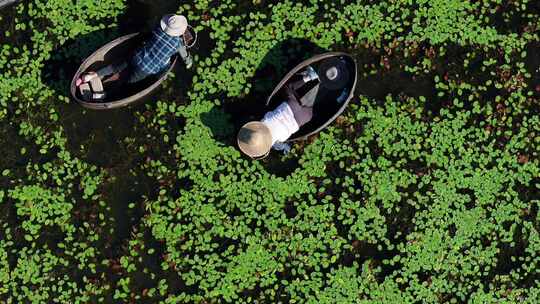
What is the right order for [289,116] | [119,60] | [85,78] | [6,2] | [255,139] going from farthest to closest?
[6,2] < [119,60] < [85,78] < [289,116] < [255,139]

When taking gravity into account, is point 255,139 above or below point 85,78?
below

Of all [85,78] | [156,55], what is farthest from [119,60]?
[156,55]

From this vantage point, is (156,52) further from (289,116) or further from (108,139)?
(289,116)

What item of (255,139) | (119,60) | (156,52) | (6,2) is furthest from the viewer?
(6,2)

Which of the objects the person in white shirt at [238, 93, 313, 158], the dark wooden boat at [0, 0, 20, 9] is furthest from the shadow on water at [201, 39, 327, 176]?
the dark wooden boat at [0, 0, 20, 9]

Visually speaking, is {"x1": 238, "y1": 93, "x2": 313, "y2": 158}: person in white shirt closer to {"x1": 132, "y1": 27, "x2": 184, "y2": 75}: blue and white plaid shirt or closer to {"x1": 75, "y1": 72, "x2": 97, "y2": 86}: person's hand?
{"x1": 132, "y1": 27, "x2": 184, "y2": 75}: blue and white plaid shirt

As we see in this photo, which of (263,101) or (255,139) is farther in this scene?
(263,101)

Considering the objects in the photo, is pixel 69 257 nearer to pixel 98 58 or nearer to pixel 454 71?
pixel 98 58

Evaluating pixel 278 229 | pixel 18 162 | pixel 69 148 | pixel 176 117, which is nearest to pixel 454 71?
pixel 278 229
